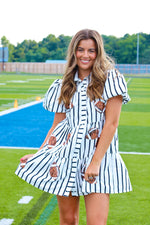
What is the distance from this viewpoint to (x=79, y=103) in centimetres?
278

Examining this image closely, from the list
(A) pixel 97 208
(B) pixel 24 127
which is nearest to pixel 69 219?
(A) pixel 97 208

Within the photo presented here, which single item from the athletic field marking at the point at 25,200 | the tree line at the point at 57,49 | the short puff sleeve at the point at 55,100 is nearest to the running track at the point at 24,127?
the athletic field marking at the point at 25,200

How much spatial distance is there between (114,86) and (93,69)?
0.19 m

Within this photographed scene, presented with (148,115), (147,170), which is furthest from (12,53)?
(147,170)

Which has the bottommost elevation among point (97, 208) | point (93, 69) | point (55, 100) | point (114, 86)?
point (97, 208)

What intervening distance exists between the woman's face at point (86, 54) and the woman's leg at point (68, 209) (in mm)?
876

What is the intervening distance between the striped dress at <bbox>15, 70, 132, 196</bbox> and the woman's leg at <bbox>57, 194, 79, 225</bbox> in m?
0.12

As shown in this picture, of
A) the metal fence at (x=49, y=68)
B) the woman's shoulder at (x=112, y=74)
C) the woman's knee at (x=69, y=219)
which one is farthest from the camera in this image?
the metal fence at (x=49, y=68)

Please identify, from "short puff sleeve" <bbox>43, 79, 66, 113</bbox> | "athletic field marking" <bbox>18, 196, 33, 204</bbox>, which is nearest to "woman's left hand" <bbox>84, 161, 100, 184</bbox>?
"short puff sleeve" <bbox>43, 79, 66, 113</bbox>

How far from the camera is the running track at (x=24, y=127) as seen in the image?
28.5ft

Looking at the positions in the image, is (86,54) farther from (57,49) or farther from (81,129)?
(57,49)

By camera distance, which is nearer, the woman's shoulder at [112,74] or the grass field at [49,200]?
the woman's shoulder at [112,74]

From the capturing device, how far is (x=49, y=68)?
80500 millimetres

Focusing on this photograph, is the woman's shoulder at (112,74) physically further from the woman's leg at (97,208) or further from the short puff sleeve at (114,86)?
the woman's leg at (97,208)
